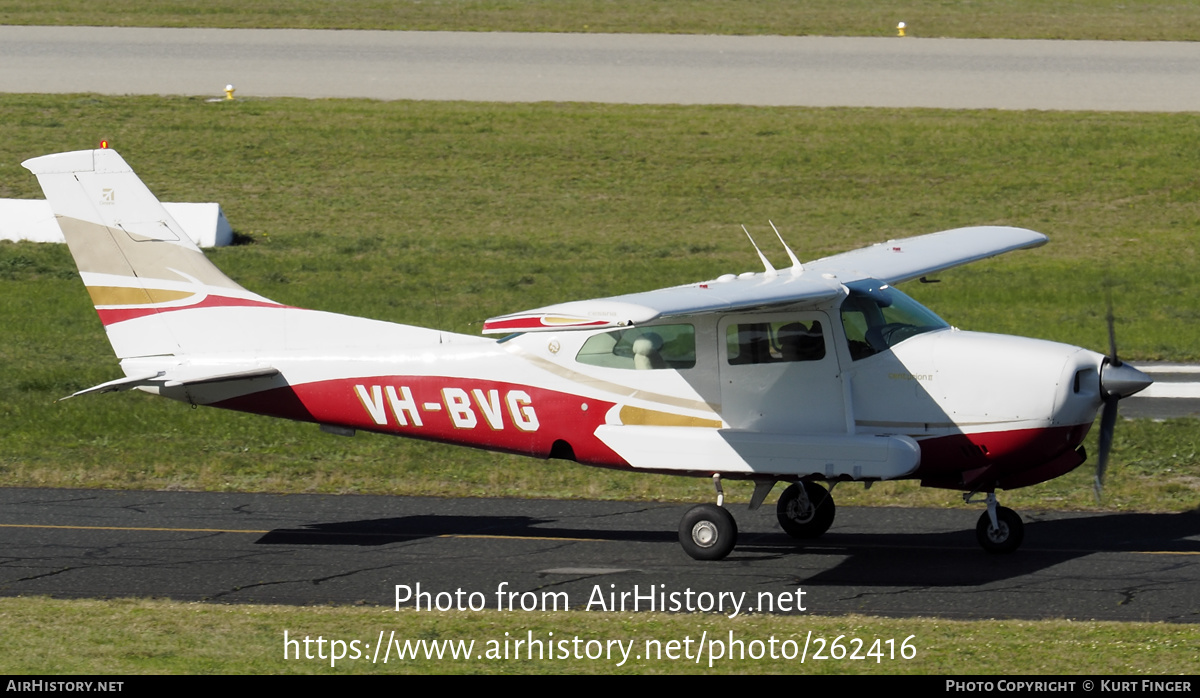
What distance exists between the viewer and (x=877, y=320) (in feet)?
37.3

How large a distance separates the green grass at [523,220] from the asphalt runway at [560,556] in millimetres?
1159

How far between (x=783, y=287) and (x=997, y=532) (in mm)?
2930

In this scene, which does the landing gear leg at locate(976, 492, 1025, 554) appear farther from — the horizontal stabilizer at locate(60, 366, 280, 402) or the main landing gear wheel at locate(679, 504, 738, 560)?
the horizontal stabilizer at locate(60, 366, 280, 402)

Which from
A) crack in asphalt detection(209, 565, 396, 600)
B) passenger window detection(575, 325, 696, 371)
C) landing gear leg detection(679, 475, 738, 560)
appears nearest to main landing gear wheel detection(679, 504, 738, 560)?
landing gear leg detection(679, 475, 738, 560)

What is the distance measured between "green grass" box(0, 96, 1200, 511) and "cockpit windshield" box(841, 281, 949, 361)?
3.99 m

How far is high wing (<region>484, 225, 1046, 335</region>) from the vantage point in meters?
9.48

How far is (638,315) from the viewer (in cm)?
922

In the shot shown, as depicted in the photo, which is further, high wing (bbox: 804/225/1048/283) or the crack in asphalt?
high wing (bbox: 804/225/1048/283)

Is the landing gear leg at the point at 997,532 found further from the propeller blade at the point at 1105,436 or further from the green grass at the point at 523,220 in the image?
the green grass at the point at 523,220

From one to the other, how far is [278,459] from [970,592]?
8107mm

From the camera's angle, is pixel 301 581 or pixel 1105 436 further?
pixel 1105 436

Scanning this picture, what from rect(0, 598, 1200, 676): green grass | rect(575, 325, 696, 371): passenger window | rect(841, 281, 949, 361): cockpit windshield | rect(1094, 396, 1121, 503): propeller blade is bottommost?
rect(0, 598, 1200, 676): green grass

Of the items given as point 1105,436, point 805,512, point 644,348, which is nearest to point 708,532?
point 805,512

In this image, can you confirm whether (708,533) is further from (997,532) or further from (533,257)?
(533,257)
